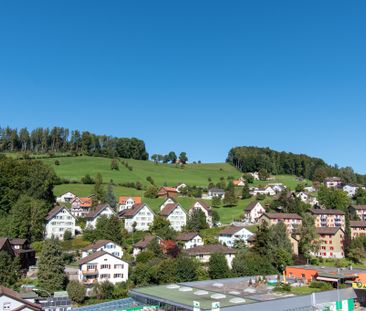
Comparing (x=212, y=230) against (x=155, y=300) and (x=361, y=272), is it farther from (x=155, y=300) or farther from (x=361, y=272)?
(x=155, y=300)

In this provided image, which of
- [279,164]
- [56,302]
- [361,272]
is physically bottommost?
[56,302]

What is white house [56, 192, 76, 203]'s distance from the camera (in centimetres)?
10506

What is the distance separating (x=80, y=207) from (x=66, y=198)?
787 centimetres

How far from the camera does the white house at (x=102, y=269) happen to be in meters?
55.4

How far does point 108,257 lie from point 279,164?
134214 millimetres

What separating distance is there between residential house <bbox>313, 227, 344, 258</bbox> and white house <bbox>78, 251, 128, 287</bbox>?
131ft

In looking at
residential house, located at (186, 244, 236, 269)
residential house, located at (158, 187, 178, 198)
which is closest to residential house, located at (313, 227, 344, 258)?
residential house, located at (186, 244, 236, 269)

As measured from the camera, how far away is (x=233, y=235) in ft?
258

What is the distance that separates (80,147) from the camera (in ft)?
516

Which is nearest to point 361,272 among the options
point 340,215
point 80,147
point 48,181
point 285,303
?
point 285,303

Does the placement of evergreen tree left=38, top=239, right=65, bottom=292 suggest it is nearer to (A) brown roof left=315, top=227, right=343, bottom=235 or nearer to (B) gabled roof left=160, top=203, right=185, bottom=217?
(B) gabled roof left=160, top=203, right=185, bottom=217

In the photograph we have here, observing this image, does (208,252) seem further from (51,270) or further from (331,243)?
(331,243)

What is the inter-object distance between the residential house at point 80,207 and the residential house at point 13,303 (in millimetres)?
58071

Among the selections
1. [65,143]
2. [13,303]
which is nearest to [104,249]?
[13,303]
